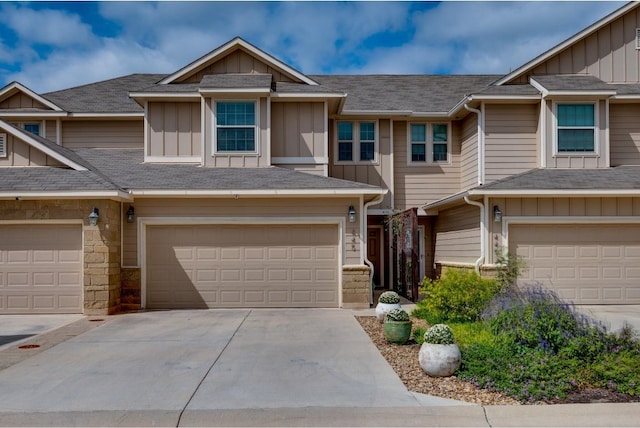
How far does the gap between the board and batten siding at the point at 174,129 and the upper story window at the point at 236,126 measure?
83 cm

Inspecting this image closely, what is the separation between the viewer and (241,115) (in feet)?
46.7

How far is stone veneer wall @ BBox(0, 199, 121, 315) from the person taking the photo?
38.9 ft

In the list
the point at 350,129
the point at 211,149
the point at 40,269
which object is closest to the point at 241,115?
the point at 211,149

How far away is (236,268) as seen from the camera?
42.5 feet

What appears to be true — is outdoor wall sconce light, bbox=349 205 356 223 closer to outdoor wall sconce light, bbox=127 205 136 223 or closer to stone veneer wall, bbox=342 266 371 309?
stone veneer wall, bbox=342 266 371 309

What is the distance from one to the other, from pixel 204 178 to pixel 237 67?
3861 mm

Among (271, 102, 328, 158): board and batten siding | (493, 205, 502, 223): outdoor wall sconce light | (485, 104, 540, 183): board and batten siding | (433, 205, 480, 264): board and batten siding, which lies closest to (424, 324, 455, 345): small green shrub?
(493, 205, 502, 223): outdoor wall sconce light

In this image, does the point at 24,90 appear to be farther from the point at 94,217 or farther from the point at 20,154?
the point at 94,217

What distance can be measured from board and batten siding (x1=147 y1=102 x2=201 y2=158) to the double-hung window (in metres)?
9.75

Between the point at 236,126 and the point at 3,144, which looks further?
the point at 236,126

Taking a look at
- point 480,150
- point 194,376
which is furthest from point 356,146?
point 194,376

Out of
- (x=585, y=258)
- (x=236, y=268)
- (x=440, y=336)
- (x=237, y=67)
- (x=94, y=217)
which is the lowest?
(x=440, y=336)

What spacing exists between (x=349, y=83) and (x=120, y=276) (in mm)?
10108

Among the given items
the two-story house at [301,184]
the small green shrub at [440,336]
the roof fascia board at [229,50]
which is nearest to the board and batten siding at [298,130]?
the two-story house at [301,184]
